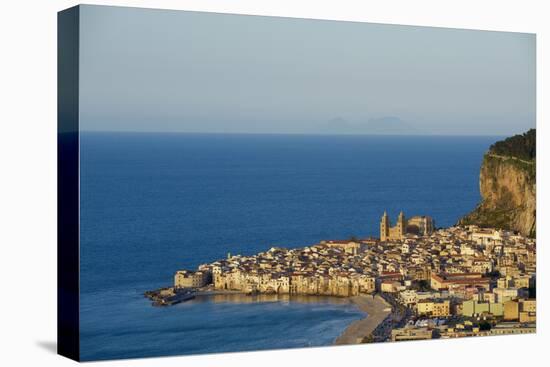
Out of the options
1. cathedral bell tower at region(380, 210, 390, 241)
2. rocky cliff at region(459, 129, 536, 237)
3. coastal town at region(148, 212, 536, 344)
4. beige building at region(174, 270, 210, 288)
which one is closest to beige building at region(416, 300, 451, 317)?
coastal town at region(148, 212, 536, 344)

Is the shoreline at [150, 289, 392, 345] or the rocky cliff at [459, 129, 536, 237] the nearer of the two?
the shoreline at [150, 289, 392, 345]

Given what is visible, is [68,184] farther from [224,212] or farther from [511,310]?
[511,310]

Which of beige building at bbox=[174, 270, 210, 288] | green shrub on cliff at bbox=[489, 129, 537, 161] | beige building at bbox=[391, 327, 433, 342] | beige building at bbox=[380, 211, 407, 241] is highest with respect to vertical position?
green shrub on cliff at bbox=[489, 129, 537, 161]

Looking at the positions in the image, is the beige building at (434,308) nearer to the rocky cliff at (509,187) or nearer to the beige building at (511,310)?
the beige building at (511,310)

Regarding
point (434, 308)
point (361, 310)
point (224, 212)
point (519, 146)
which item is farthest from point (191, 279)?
point (519, 146)

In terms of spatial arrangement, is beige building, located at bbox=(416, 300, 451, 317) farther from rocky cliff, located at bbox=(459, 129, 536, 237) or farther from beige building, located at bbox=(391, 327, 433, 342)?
rocky cliff, located at bbox=(459, 129, 536, 237)

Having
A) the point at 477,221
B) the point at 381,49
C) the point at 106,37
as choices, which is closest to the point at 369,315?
the point at 477,221

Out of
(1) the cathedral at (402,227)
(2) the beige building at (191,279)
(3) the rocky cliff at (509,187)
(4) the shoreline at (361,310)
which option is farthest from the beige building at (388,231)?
(2) the beige building at (191,279)
